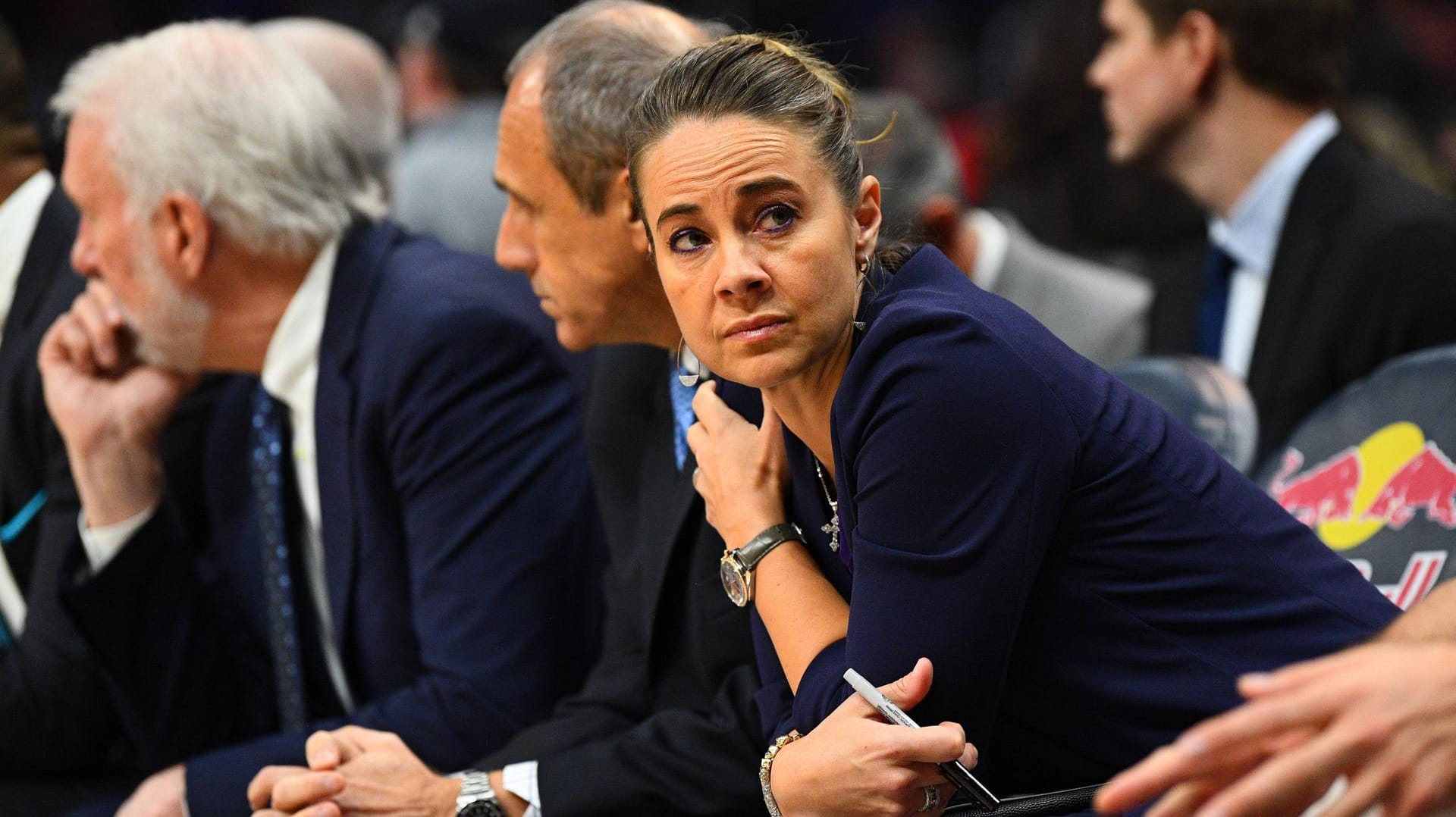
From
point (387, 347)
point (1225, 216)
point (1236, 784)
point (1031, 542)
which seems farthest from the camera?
point (1225, 216)

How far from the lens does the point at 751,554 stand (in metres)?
2.11

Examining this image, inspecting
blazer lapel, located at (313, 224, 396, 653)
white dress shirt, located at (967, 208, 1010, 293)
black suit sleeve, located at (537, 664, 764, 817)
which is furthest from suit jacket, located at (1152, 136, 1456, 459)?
blazer lapel, located at (313, 224, 396, 653)

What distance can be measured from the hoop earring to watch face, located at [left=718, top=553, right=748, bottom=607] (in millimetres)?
396

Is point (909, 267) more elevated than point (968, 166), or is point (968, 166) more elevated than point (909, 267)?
point (909, 267)

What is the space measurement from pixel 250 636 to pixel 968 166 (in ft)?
17.9

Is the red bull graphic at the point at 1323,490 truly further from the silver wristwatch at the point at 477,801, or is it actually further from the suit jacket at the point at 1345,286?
the silver wristwatch at the point at 477,801

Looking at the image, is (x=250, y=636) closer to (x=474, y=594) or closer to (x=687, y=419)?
(x=474, y=594)

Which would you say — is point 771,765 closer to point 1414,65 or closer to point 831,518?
point 831,518

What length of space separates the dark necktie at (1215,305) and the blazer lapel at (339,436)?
207cm

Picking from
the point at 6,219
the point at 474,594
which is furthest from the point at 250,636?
the point at 6,219

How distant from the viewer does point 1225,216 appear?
401 centimetres

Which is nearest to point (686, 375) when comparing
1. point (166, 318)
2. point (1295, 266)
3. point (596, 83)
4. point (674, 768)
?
point (596, 83)

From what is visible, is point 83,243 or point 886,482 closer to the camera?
point 886,482

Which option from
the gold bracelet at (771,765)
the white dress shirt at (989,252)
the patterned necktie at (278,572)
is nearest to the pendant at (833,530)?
the gold bracelet at (771,765)
